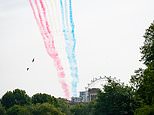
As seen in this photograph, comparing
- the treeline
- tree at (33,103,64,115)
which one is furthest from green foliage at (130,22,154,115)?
tree at (33,103,64,115)

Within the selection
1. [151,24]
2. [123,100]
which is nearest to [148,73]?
[151,24]

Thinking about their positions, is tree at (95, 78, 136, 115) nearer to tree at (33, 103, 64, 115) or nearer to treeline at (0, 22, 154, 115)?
treeline at (0, 22, 154, 115)

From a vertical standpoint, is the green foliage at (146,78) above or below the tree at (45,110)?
below

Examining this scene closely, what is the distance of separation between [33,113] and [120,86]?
68390 mm

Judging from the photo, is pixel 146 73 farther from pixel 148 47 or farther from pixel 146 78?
pixel 148 47

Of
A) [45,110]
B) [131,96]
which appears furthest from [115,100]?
[45,110]

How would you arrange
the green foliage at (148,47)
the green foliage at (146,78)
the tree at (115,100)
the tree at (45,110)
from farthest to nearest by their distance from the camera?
the tree at (45,110) → the tree at (115,100) → the green foliage at (148,47) → the green foliage at (146,78)

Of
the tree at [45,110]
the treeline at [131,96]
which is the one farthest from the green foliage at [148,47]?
the tree at [45,110]

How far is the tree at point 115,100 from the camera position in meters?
126

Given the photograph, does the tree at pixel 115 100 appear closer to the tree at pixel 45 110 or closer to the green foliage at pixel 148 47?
the green foliage at pixel 148 47

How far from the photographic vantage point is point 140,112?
3300 inches

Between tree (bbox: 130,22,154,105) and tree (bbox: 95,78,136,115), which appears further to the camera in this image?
tree (bbox: 95,78,136,115)

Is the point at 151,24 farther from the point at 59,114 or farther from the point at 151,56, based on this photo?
the point at 59,114

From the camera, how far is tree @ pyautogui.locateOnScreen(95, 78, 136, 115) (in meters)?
126
